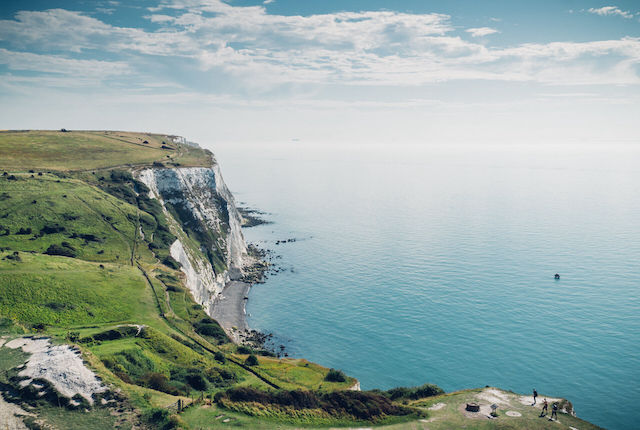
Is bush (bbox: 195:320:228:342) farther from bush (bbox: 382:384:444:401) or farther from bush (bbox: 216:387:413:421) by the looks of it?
bush (bbox: 382:384:444:401)

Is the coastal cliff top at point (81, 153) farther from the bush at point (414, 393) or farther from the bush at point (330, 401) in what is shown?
the bush at point (414, 393)

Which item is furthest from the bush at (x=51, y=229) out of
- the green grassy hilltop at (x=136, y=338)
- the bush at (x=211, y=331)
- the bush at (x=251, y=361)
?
the bush at (x=251, y=361)

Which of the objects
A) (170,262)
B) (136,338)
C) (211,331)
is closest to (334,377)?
(211,331)

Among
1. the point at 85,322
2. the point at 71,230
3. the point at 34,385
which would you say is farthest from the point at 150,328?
→ the point at 71,230

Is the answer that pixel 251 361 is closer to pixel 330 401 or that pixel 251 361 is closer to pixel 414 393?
pixel 330 401

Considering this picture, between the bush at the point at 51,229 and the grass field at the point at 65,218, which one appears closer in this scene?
the grass field at the point at 65,218

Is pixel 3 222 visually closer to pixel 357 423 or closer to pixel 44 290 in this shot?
pixel 44 290
